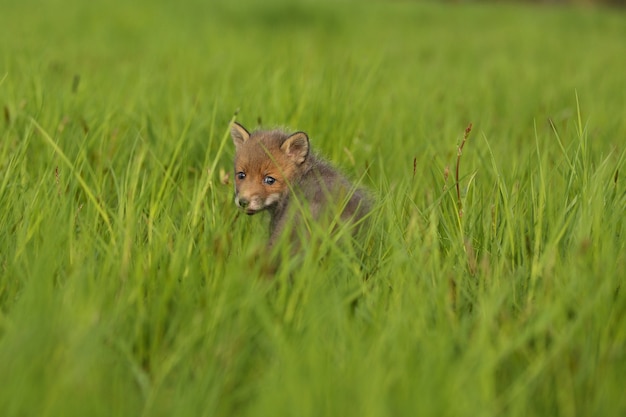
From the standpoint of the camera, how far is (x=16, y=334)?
2170mm

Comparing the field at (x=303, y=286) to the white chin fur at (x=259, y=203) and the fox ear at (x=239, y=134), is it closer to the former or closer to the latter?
the white chin fur at (x=259, y=203)

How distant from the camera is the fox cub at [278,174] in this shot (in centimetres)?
362

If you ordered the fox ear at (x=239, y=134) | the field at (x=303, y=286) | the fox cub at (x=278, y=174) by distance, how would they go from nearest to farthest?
the field at (x=303, y=286)
the fox cub at (x=278, y=174)
the fox ear at (x=239, y=134)

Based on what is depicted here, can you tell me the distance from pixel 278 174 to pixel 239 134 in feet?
1.14

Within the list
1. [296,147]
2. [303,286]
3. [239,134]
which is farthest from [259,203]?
[303,286]

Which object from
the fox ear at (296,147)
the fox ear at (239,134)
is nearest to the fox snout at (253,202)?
the fox ear at (296,147)

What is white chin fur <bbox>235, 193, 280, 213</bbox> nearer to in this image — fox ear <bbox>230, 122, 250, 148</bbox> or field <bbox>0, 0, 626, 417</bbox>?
field <bbox>0, 0, 626, 417</bbox>

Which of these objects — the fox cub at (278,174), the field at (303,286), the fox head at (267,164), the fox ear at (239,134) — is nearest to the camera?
the field at (303,286)

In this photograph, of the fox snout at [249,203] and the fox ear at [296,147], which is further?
the fox ear at [296,147]

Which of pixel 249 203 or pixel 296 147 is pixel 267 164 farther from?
pixel 249 203

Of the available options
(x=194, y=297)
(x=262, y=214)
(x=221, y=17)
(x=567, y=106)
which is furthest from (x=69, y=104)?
(x=221, y=17)

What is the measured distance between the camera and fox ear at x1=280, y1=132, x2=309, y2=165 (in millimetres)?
3809

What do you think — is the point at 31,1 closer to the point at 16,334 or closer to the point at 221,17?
the point at 221,17

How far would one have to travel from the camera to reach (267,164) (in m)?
3.89
